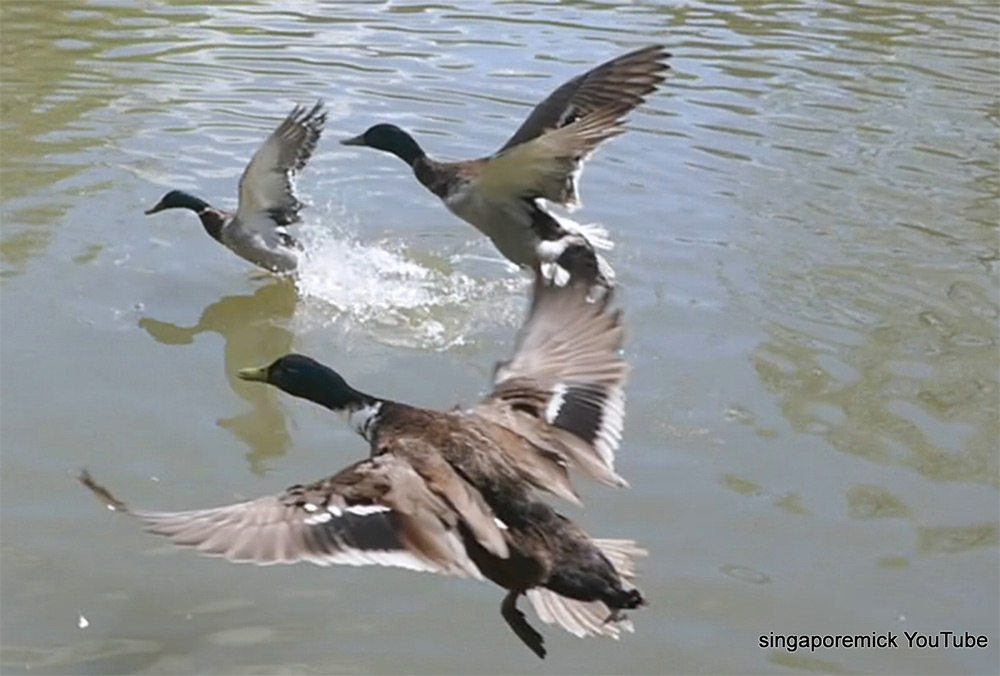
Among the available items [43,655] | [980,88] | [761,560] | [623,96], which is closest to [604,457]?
[761,560]

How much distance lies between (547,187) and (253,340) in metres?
1.61

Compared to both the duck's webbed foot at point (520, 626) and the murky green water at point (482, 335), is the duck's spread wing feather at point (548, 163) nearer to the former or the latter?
the murky green water at point (482, 335)

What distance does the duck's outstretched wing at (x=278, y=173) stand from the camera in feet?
25.1

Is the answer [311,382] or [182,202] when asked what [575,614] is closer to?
[311,382]

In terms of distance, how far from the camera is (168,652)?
14.1 ft

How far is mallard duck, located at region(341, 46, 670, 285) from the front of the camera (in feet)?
23.2

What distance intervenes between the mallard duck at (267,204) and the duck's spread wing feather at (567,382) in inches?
118

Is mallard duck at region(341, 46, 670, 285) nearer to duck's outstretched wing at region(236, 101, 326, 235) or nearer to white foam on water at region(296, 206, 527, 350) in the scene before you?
white foam on water at region(296, 206, 527, 350)

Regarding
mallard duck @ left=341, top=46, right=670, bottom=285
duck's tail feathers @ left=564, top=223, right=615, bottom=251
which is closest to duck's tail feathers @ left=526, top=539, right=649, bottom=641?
mallard duck @ left=341, top=46, right=670, bottom=285

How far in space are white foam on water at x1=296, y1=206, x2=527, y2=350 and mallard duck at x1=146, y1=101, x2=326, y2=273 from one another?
0.61 ft

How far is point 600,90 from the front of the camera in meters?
7.25

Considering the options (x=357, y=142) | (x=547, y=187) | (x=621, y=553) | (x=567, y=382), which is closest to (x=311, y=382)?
(x=567, y=382)

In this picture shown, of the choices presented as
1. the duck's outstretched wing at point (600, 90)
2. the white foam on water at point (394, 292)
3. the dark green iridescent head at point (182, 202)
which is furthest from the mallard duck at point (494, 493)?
the dark green iridescent head at point (182, 202)

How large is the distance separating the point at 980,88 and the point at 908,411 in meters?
6.16
